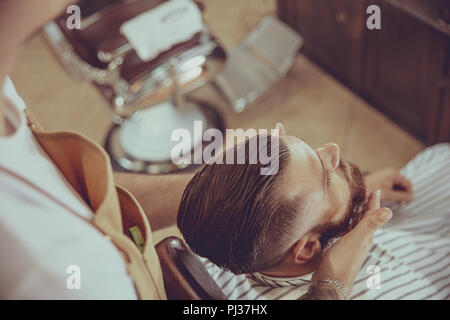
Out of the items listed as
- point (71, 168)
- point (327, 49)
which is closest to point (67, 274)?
point (71, 168)

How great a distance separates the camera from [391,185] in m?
1.63

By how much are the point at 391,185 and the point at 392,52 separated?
79 cm

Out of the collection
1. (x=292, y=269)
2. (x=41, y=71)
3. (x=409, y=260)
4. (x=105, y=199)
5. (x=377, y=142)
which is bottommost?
(x=377, y=142)

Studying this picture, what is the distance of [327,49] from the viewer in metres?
2.63

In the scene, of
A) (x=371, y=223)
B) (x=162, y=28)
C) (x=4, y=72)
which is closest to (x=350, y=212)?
(x=371, y=223)

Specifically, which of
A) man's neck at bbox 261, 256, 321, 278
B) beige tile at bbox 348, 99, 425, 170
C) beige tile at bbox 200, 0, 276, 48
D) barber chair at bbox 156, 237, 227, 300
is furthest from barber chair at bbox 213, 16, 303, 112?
barber chair at bbox 156, 237, 227, 300

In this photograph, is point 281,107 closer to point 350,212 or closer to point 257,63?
point 257,63

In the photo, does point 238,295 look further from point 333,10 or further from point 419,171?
point 333,10

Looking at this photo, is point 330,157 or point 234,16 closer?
point 330,157

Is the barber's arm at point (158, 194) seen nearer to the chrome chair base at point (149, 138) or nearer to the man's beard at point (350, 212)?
the man's beard at point (350, 212)

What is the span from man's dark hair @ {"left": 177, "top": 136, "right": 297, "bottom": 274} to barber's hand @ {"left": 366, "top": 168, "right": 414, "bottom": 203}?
65 cm

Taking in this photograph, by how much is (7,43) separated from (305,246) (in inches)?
28.6

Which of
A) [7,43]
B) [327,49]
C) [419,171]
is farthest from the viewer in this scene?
[327,49]

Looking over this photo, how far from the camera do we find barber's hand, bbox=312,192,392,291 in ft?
3.38
